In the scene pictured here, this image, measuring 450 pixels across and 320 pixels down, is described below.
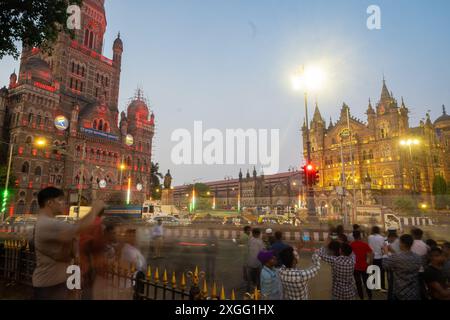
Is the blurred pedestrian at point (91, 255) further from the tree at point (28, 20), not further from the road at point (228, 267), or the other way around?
the tree at point (28, 20)

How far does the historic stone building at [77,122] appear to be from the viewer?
39.0 meters

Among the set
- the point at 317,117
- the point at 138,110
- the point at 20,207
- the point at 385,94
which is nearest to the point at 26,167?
the point at 20,207

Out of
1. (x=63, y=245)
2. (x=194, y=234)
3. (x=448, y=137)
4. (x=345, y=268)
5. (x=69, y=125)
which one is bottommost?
(x=194, y=234)

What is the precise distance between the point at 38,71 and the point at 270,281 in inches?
1971

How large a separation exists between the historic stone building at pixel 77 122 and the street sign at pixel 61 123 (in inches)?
9.5

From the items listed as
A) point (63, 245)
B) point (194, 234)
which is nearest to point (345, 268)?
point (63, 245)

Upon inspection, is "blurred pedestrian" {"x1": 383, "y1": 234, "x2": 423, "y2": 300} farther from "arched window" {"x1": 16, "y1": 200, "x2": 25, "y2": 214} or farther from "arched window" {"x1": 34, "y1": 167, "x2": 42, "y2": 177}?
"arched window" {"x1": 34, "y1": 167, "x2": 42, "y2": 177}

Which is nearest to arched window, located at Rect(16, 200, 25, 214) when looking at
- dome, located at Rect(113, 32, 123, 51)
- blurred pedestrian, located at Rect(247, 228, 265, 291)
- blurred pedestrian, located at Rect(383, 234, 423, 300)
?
dome, located at Rect(113, 32, 123, 51)

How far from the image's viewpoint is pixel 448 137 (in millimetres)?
73000

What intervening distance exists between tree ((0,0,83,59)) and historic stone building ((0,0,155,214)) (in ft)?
96.1

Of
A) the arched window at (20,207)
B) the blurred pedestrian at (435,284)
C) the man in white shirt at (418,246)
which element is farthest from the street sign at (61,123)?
the blurred pedestrian at (435,284)

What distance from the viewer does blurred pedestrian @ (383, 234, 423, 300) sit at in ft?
15.1
